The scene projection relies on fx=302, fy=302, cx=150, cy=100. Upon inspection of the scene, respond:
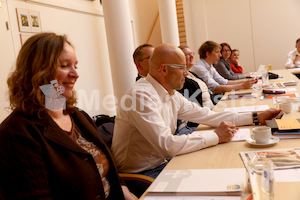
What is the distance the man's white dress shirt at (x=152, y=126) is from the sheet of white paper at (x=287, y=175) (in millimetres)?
513

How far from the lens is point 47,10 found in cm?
362

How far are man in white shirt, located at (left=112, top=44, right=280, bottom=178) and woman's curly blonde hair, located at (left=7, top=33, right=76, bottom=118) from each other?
60 cm

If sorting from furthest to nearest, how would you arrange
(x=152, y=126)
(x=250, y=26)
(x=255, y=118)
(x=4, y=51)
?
(x=250, y=26)
(x=4, y=51)
(x=255, y=118)
(x=152, y=126)

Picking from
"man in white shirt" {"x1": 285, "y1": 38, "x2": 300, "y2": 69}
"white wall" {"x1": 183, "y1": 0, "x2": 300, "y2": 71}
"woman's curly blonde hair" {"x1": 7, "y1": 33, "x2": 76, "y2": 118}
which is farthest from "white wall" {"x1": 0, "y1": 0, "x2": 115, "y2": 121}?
"white wall" {"x1": 183, "y1": 0, "x2": 300, "y2": 71}

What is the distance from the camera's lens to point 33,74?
1.28 metres

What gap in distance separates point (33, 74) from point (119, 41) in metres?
3.16

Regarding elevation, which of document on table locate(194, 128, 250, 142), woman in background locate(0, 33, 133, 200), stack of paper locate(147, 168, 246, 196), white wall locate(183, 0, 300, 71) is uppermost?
white wall locate(183, 0, 300, 71)

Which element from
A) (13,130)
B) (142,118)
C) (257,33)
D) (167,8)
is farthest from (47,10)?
(257,33)

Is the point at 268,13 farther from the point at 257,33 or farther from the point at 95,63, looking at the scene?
the point at 95,63

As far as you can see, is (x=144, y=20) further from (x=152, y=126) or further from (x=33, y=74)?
(x=33, y=74)

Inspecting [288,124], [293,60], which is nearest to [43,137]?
[288,124]

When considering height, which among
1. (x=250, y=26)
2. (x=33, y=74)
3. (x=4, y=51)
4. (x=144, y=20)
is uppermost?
(x=144, y=20)

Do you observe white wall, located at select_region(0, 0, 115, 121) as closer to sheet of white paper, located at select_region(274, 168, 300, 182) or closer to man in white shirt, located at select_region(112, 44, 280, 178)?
man in white shirt, located at select_region(112, 44, 280, 178)

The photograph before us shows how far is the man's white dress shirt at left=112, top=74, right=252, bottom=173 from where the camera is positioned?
64.3 inches
